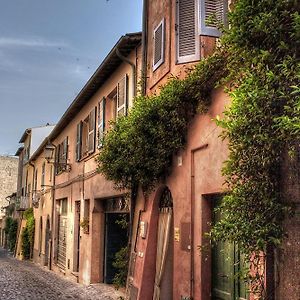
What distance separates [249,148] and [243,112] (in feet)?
1.26

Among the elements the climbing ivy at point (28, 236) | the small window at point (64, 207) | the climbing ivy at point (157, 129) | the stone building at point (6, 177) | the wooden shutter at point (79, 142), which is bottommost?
the climbing ivy at point (28, 236)

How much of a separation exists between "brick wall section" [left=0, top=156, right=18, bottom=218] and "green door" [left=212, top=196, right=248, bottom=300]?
5192 centimetres

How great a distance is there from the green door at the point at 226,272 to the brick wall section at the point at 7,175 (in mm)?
51917

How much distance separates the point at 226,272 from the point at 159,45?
4.49 m

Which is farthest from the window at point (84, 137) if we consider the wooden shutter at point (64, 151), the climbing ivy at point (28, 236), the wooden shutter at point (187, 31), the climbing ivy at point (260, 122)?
the climbing ivy at point (28, 236)

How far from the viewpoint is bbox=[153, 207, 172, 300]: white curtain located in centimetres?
890

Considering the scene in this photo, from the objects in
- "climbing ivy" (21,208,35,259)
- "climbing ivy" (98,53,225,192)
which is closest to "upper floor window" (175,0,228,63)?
"climbing ivy" (98,53,225,192)

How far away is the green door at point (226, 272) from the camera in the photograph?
6720 mm

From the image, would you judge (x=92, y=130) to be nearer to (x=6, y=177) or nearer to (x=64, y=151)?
(x=64, y=151)

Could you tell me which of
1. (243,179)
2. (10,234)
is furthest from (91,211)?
(10,234)

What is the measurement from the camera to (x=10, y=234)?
137 feet

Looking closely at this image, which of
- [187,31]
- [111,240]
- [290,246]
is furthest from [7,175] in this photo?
[290,246]

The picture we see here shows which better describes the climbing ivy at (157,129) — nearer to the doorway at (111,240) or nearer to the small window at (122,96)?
the small window at (122,96)

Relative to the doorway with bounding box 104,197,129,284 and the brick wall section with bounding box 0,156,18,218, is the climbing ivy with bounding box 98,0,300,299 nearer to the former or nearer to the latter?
the doorway with bounding box 104,197,129,284
